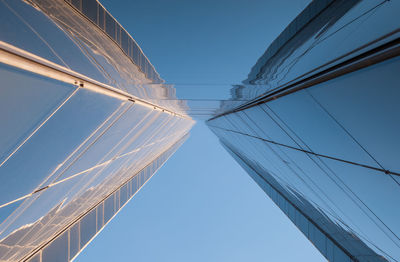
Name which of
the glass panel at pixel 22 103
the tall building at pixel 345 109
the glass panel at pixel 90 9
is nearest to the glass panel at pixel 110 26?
the glass panel at pixel 90 9

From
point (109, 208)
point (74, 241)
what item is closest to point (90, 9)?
point (74, 241)

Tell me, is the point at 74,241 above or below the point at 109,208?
below

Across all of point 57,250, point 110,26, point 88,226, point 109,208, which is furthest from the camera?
point 109,208


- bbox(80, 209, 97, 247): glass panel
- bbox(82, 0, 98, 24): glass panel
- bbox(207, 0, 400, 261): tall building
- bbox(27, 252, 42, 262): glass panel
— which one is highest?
bbox(82, 0, 98, 24): glass panel

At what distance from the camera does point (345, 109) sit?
3.87 metres

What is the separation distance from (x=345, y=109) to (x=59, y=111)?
179 inches

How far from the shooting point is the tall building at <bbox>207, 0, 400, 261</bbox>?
2.98m

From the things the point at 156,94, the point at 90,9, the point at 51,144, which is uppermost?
the point at 156,94

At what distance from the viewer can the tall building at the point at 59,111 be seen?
3328mm

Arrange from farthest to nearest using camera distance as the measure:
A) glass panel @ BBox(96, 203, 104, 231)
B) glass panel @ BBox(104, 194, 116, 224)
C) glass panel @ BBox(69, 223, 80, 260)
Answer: glass panel @ BBox(104, 194, 116, 224)
glass panel @ BBox(96, 203, 104, 231)
glass panel @ BBox(69, 223, 80, 260)

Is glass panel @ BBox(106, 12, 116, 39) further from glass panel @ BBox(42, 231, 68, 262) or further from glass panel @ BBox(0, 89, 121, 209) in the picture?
glass panel @ BBox(42, 231, 68, 262)

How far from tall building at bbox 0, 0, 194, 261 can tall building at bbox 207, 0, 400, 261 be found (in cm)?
301

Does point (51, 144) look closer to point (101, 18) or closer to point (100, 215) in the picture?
point (101, 18)

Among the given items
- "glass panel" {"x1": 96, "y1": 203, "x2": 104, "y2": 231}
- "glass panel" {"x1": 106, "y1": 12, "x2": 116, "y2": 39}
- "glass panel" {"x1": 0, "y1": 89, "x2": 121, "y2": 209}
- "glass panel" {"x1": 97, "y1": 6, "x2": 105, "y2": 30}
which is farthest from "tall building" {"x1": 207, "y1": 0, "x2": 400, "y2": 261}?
"glass panel" {"x1": 96, "y1": 203, "x2": 104, "y2": 231}
